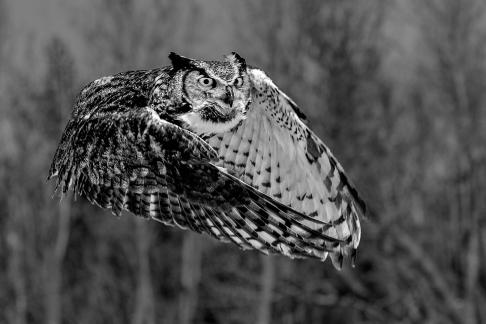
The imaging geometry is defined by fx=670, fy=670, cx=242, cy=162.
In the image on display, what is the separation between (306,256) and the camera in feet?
10.0

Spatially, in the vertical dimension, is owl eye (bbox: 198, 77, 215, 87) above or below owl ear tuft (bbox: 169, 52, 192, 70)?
below

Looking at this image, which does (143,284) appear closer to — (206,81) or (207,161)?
(206,81)

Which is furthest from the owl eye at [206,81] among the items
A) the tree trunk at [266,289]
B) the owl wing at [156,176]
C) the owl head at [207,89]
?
the tree trunk at [266,289]

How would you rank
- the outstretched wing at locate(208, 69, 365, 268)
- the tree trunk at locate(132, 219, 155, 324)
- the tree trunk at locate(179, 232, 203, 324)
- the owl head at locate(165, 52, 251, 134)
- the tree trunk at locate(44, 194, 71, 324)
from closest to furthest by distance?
the owl head at locate(165, 52, 251, 134), the outstretched wing at locate(208, 69, 365, 268), the tree trunk at locate(44, 194, 71, 324), the tree trunk at locate(132, 219, 155, 324), the tree trunk at locate(179, 232, 203, 324)

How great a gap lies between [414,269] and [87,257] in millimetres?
9806

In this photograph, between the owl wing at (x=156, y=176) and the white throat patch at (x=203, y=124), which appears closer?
the owl wing at (x=156, y=176)

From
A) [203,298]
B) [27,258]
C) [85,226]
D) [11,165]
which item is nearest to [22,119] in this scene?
[11,165]

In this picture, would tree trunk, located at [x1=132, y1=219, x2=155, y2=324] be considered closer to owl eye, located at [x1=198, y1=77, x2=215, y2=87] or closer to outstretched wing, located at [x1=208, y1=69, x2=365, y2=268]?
outstretched wing, located at [x1=208, y1=69, x2=365, y2=268]

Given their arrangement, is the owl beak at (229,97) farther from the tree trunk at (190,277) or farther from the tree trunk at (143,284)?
the tree trunk at (190,277)

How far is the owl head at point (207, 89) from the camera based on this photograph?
340 cm

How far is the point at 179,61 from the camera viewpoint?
11.4ft

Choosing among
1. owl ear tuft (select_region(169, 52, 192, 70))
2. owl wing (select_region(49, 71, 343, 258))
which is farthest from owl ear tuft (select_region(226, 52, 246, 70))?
owl wing (select_region(49, 71, 343, 258))

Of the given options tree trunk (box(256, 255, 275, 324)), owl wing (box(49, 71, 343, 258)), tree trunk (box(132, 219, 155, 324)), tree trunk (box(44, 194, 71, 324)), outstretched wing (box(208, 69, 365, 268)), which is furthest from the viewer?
tree trunk (box(132, 219, 155, 324))

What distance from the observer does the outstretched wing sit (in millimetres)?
3688
